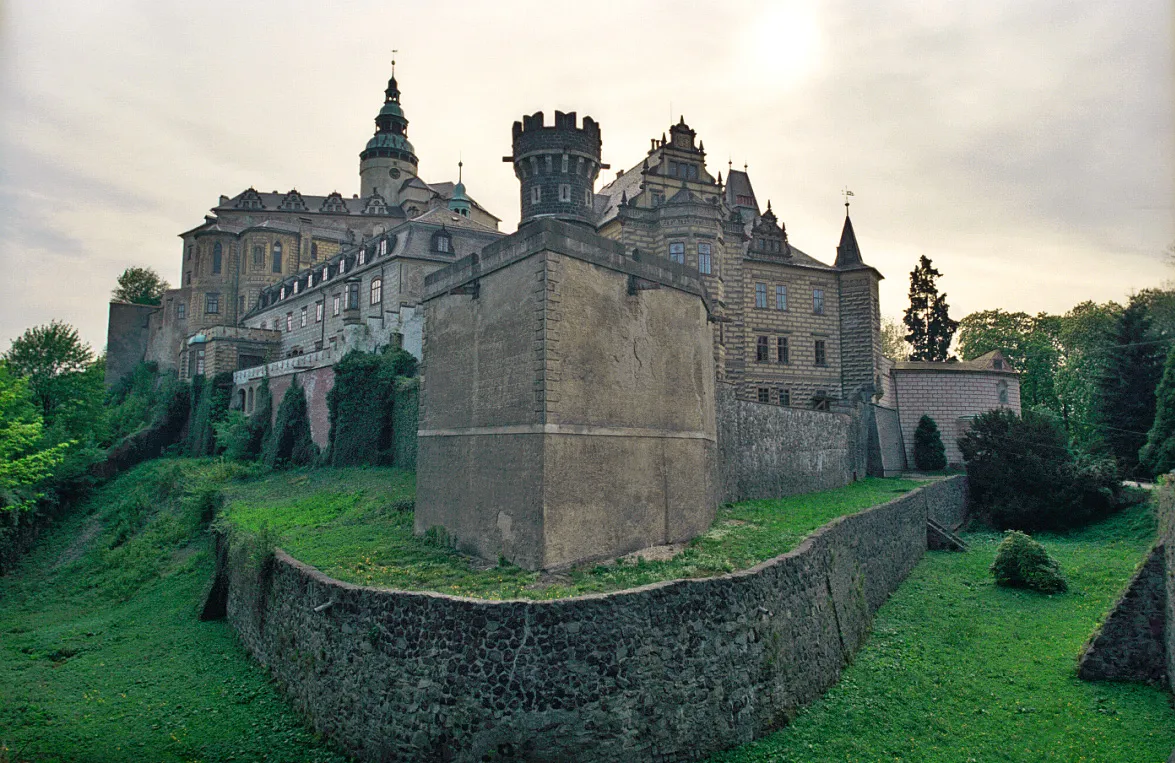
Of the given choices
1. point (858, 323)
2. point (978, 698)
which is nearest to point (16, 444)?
point (978, 698)

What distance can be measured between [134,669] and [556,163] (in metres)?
22.5

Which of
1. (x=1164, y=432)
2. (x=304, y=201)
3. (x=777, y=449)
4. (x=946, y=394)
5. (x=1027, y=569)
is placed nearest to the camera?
(x=1027, y=569)

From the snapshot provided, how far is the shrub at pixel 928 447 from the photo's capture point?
3538cm

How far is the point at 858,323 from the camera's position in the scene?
116ft

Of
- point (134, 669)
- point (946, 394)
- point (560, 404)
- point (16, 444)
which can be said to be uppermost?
point (946, 394)

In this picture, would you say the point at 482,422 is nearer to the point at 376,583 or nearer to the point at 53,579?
the point at 376,583

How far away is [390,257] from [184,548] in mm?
18862

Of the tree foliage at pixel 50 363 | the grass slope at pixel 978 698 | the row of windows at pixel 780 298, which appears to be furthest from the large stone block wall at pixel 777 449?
the tree foliage at pixel 50 363

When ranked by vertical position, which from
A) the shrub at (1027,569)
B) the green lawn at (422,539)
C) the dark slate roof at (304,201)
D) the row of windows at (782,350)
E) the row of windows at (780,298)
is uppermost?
the dark slate roof at (304,201)

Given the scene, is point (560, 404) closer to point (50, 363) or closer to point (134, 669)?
point (134, 669)

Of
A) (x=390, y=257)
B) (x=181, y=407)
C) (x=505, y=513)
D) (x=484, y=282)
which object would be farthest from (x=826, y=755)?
(x=181, y=407)

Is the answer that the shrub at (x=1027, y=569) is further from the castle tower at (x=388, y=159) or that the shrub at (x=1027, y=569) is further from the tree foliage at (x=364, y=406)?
the castle tower at (x=388, y=159)

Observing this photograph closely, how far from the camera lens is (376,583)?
12430 mm

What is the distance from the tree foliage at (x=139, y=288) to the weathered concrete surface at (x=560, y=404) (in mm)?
64205
